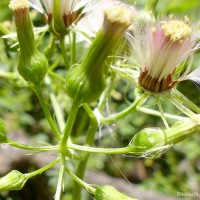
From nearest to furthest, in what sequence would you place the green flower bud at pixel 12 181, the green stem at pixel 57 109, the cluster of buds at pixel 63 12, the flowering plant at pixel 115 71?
the flowering plant at pixel 115 71 < the green flower bud at pixel 12 181 < the cluster of buds at pixel 63 12 < the green stem at pixel 57 109

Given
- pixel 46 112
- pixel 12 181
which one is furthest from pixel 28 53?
pixel 12 181

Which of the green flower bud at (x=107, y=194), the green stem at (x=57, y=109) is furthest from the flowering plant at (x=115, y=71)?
the green stem at (x=57, y=109)

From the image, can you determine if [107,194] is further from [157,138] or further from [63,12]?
[63,12]

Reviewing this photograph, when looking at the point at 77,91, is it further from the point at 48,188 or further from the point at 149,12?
the point at 48,188

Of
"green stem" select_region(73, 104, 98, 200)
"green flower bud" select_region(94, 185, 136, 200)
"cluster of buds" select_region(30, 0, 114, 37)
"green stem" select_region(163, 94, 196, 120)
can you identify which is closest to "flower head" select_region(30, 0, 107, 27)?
"cluster of buds" select_region(30, 0, 114, 37)

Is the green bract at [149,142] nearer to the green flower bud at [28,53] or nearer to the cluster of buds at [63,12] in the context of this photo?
the green flower bud at [28,53]

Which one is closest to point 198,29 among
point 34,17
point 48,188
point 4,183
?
point 4,183
